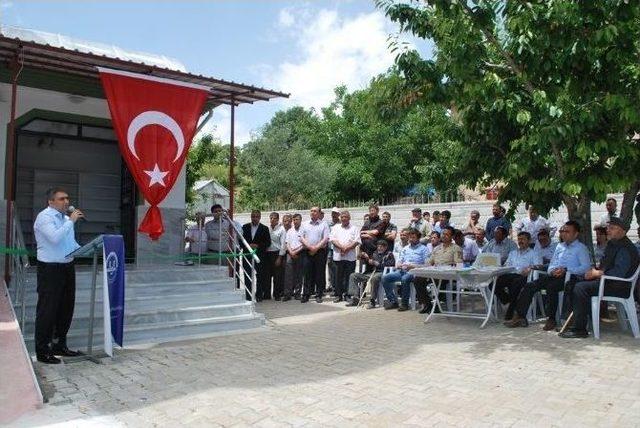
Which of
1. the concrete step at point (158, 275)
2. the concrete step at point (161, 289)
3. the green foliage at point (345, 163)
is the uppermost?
the green foliage at point (345, 163)

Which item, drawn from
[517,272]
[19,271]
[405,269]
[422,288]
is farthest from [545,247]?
[19,271]

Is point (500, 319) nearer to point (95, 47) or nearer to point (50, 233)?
point (50, 233)

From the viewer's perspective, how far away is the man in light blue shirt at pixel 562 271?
704cm

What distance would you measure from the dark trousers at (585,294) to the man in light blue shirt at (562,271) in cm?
36

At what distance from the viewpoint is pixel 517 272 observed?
7.90 metres

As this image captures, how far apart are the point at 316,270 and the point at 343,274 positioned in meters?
0.52

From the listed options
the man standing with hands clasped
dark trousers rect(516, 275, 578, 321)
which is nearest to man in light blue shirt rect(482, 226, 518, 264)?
dark trousers rect(516, 275, 578, 321)

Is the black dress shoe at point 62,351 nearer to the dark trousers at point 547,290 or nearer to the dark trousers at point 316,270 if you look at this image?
the dark trousers at point 316,270

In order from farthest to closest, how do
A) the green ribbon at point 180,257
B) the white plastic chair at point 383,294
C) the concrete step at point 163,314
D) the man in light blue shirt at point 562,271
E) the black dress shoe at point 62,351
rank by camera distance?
the white plastic chair at point 383,294 → the man in light blue shirt at point 562,271 → the concrete step at point 163,314 → the green ribbon at point 180,257 → the black dress shoe at point 62,351

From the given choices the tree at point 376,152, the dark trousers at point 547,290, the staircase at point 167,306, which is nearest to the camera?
the staircase at point 167,306

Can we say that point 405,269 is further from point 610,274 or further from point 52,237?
point 52,237

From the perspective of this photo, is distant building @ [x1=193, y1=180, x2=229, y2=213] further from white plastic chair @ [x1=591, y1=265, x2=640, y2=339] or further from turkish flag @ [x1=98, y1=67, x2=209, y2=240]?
white plastic chair @ [x1=591, y1=265, x2=640, y2=339]

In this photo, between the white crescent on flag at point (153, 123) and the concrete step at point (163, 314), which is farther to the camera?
the white crescent on flag at point (153, 123)

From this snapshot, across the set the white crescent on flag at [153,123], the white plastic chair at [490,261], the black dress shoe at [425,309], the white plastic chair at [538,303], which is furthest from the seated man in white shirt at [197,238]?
the white plastic chair at [538,303]
